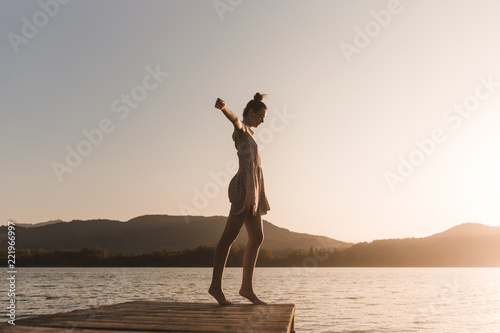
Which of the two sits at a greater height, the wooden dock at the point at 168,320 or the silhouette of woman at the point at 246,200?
the silhouette of woman at the point at 246,200

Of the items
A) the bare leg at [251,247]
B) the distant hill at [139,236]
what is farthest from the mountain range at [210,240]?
the bare leg at [251,247]

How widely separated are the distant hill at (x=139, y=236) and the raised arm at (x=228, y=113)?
419 feet

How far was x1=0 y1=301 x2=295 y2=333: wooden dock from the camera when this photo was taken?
422 cm

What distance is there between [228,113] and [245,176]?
0.89m

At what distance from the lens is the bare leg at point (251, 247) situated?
6.61m

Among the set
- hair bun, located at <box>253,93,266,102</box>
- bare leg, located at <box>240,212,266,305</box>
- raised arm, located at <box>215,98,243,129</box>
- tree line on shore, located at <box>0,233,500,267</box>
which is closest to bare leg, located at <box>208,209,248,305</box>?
bare leg, located at <box>240,212,266,305</box>

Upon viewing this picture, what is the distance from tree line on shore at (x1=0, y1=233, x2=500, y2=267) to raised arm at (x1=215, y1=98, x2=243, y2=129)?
407 feet

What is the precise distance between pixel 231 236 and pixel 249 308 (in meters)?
0.95

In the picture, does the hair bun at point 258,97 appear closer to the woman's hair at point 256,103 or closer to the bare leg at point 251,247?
the woman's hair at point 256,103

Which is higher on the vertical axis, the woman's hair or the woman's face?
the woman's hair

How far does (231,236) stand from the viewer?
21.0 feet

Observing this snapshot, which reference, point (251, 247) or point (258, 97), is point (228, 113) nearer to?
point (258, 97)

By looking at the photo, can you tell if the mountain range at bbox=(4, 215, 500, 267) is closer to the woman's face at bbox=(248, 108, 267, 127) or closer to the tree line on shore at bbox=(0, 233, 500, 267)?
the tree line on shore at bbox=(0, 233, 500, 267)

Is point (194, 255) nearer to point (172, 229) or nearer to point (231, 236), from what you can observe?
point (172, 229)
